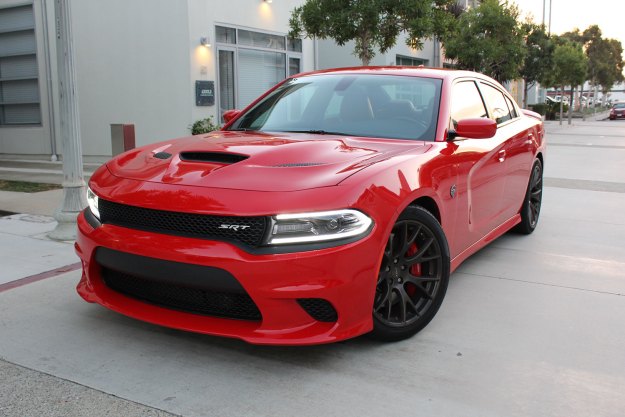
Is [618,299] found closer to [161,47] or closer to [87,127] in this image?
[161,47]

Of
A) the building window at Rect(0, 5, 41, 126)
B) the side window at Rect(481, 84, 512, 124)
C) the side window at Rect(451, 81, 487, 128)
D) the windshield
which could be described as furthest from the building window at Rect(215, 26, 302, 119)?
the side window at Rect(451, 81, 487, 128)

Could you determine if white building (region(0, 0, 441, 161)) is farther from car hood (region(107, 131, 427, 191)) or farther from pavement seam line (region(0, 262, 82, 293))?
car hood (region(107, 131, 427, 191))

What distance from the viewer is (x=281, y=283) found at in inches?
112

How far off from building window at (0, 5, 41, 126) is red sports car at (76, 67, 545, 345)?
1180cm

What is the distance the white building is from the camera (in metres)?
12.6

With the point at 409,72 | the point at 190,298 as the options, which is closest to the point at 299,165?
the point at 190,298

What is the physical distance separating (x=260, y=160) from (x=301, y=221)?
1.82 feet

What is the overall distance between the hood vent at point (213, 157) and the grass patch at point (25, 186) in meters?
6.31

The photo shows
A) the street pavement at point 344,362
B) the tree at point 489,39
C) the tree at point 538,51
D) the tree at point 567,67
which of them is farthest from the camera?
the tree at point 567,67

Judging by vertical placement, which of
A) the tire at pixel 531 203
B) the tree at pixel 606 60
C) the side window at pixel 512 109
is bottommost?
the tire at pixel 531 203

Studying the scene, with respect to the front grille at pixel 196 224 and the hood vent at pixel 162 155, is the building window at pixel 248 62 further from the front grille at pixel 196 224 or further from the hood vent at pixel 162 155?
the front grille at pixel 196 224

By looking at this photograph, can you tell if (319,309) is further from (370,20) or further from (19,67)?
(19,67)

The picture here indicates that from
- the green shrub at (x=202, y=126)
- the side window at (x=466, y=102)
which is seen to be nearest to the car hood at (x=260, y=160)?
the side window at (x=466, y=102)

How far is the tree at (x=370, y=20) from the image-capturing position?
1248cm
